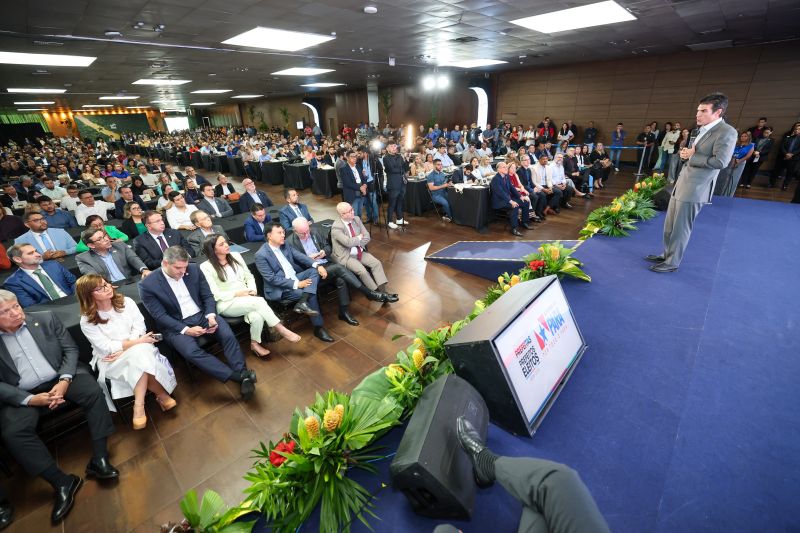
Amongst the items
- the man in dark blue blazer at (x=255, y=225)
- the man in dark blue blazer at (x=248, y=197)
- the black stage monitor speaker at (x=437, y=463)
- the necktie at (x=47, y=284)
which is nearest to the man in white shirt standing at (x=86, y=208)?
the man in dark blue blazer at (x=248, y=197)

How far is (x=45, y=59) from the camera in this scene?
6.92 m

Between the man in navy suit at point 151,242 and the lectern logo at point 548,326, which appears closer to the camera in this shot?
the lectern logo at point 548,326

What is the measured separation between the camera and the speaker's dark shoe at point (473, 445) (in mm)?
1304

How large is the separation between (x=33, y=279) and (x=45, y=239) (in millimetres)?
1347

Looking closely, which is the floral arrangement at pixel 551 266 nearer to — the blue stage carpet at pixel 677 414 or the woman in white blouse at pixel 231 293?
the blue stage carpet at pixel 677 414

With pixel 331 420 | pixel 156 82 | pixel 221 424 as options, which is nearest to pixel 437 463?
pixel 331 420

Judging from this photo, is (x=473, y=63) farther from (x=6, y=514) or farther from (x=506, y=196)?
(x=6, y=514)

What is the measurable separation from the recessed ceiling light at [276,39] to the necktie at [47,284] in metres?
5.05

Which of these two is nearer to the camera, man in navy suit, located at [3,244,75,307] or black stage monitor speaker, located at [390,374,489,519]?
black stage monitor speaker, located at [390,374,489,519]

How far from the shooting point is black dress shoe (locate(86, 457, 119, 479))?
223 centimetres

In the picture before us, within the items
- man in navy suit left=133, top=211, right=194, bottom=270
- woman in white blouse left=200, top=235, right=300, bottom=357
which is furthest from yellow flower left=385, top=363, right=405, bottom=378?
man in navy suit left=133, top=211, right=194, bottom=270

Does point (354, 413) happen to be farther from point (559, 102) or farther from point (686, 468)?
point (559, 102)

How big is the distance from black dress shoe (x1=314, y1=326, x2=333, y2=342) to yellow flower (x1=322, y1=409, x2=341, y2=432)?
83.9 inches

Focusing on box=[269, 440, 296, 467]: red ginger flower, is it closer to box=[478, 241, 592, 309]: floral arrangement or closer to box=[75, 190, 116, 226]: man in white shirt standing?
box=[478, 241, 592, 309]: floral arrangement
